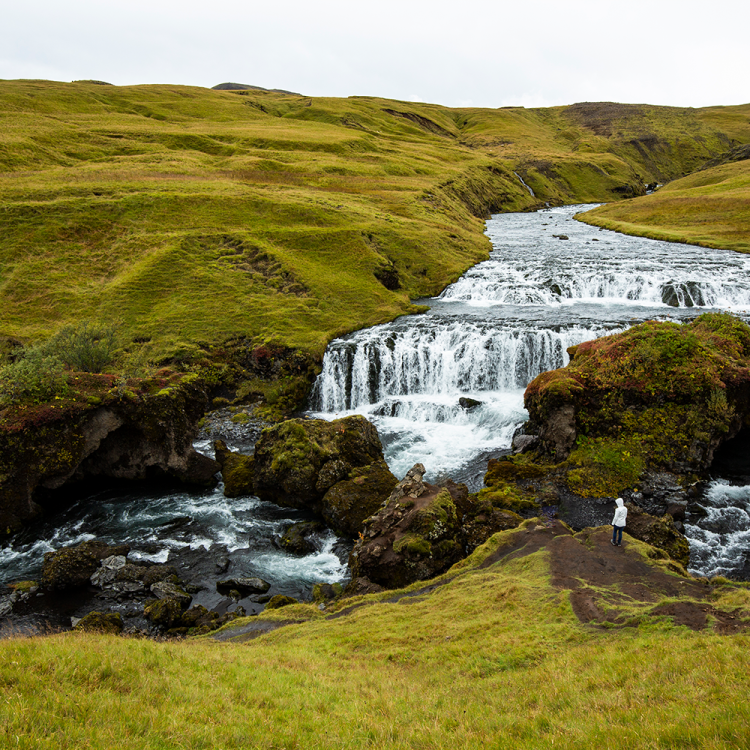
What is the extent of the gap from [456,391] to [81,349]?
2583 cm

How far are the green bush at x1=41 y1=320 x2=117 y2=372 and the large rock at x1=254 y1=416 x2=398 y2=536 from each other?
1523 cm

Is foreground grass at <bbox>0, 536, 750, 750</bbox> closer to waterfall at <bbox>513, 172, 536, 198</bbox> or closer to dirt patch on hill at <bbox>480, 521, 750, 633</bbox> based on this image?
dirt patch on hill at <bbox>480, 521, 750, 633</bbox>

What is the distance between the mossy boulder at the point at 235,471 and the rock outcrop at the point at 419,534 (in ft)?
30.8

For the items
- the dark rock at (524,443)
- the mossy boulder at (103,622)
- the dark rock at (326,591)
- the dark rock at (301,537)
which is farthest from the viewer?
the dark rock at (524,443)

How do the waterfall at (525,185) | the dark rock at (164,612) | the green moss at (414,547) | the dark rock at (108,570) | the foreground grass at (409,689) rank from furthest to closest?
the waterfall at (525,185) < the dark rock at (108,570) < the green moss at (414,547) < the dark rock at (164,612) < the foreground grass at (409,689)

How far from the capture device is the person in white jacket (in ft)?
48.5

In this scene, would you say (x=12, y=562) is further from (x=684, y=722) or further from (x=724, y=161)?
(x=724, y=161)

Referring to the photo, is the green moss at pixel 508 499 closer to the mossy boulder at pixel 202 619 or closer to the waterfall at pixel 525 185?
the mossy boulder at pixel 202 619

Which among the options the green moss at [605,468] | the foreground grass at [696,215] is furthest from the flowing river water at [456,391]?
the foreground grass at [696,215]

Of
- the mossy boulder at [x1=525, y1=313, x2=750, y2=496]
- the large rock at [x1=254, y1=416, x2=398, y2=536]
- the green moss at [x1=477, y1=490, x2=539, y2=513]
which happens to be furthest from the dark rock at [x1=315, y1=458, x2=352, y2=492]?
the mossy boulder at [x1=525, y1=313, x2=750, y2=496]

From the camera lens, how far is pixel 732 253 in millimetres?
57000

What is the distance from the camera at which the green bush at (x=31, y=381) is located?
23391mm

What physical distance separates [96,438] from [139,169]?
55.1 m

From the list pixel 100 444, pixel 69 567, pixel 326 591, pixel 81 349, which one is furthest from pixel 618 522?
pixel 81 349
